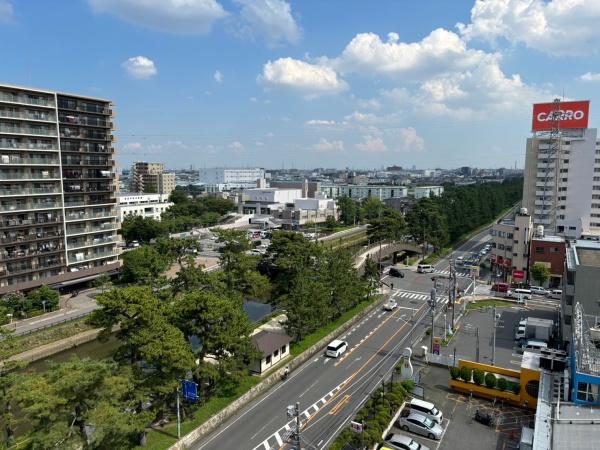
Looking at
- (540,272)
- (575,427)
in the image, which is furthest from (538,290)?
(575,427)

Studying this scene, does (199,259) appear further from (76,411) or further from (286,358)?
(76,411)

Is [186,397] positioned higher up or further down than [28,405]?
further down

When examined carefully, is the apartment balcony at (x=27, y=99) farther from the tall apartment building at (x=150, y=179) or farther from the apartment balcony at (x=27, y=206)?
the tall apartment building at (x=150, y=179)

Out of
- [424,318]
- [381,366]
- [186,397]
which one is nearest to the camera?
[186,397]

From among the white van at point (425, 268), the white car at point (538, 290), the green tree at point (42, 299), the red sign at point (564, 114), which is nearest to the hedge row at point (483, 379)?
the white car at point (538, 290)

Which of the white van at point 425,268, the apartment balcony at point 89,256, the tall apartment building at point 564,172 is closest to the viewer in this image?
the apartment balcony at point 89,256

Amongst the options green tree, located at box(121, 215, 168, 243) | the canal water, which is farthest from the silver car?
green tree, located at box(121, 215, 168, 243)

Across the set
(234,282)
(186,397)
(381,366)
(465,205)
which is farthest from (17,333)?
(465,205)
